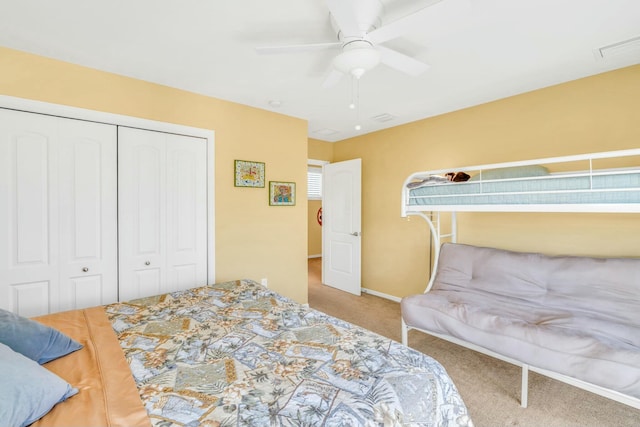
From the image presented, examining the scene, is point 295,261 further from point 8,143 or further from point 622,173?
point 622,173

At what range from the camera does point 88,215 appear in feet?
7.57

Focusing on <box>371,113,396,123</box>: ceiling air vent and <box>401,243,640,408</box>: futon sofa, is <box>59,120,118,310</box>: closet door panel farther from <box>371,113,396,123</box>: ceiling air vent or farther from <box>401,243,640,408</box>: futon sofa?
<box>371,113,396,123</box>: ceiling air vent

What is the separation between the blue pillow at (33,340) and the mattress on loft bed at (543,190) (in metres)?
2.65

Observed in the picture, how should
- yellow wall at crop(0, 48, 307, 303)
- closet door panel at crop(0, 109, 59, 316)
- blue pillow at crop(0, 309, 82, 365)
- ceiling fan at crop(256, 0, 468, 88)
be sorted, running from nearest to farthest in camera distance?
blue pillow at crop(0, 309, 82, 365) < ceiling fan at crop(256, 0, 468, 88) < closet door panel at crop(0, 109, 59, 316) < yellow wall at crop(0, 48, 307, 303)

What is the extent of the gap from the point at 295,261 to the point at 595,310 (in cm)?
273

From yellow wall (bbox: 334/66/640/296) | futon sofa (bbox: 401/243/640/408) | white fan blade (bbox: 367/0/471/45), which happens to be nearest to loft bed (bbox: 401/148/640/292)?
yellow wall (bbox: 334/66/640/296)

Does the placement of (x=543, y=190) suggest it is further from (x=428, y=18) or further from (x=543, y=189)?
(x=428, y=18)

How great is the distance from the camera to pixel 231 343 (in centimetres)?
141

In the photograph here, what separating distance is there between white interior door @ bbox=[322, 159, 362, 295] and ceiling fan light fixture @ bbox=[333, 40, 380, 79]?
2604mm

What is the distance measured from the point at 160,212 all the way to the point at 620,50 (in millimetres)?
3795

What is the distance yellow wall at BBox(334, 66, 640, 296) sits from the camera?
2.37m

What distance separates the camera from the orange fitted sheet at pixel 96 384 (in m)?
0.89

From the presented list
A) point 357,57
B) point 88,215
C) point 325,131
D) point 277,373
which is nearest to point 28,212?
point 88,215

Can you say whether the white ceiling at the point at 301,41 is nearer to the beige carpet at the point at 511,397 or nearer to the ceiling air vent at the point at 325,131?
the ceiling air vent at the point at 325,131
